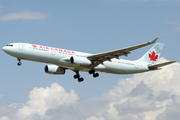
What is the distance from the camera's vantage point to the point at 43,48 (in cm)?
4738

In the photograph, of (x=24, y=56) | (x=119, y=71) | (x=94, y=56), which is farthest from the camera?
(x=119, y=71)

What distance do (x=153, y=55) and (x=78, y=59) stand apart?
2006 cm

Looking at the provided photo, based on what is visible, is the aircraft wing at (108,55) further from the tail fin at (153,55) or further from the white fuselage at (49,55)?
the tail fin at (153,55)

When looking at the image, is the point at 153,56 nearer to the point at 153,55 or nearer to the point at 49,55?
the point at 153,55

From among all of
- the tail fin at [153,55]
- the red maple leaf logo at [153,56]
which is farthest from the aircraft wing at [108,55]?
the red maple leaf logo at [153,56]

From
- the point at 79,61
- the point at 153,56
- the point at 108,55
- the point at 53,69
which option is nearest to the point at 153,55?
the point at 153,56

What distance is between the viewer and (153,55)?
62.2 m

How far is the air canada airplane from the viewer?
4641 cm

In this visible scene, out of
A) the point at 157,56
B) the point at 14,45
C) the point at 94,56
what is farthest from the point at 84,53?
the point at 157,56

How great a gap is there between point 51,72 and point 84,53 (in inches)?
295

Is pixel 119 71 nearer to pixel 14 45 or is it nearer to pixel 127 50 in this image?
pixel 127 50

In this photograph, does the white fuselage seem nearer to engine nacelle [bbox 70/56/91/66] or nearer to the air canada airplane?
the air canada airplane

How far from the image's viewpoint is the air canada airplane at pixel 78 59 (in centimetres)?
4641

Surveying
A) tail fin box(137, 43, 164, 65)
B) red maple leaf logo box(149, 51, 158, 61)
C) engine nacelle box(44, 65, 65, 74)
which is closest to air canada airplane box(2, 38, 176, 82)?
engine nacelle box(44, 65, 65, 74)
